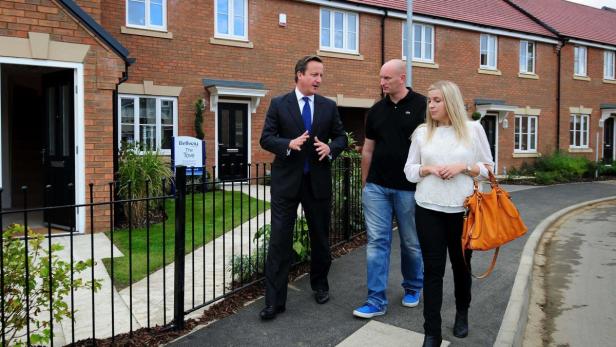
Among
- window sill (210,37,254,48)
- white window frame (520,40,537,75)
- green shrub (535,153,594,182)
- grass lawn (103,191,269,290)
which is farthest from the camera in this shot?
white window frame (520,40,537,75)

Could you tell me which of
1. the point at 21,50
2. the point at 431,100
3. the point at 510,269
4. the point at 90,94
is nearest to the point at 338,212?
the point at 510,269

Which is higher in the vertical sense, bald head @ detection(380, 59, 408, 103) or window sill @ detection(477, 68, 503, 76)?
window sill @ detection(477, 68, 503, 76)

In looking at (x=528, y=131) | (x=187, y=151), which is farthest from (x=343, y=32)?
(x=528, y=131)

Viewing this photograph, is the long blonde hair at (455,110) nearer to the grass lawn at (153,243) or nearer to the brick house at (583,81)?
the grass lawn at (153,243)

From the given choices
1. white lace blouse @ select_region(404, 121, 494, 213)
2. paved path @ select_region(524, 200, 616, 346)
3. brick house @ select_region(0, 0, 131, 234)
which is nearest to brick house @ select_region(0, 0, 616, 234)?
brick house @ select_region(0, 0, 131, 234)

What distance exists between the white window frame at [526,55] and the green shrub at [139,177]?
54.9ft

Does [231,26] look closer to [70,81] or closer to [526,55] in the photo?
[70,81]

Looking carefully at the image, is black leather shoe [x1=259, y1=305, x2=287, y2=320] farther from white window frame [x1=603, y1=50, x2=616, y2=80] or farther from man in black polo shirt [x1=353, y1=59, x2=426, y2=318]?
white window frame [x1=603, y1=50, x2=616, y2=80]

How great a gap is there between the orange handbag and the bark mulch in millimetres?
2078

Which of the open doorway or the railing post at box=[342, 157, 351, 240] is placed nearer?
the railing post at box=[342, 157, 351, 240]

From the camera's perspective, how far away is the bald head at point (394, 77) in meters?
4.06

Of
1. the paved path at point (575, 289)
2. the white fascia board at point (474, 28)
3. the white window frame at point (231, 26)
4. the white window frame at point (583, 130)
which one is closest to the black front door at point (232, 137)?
the white window frame at point (231, 26)

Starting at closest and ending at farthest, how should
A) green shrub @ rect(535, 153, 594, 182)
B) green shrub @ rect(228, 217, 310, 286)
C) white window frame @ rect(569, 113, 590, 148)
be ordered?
green shrub @ rect(228, 217, 310, 286) → green shrub @ rect(535, 153, 594, 182) → white window frame @ rect(569, 113, 590, 148)

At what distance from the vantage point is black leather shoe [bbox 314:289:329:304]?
14.8 ft
